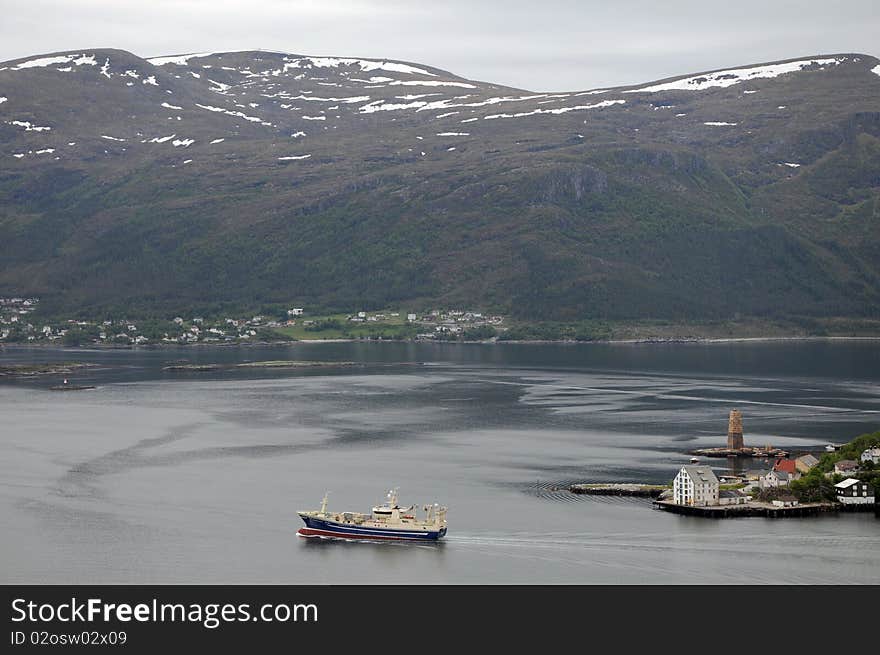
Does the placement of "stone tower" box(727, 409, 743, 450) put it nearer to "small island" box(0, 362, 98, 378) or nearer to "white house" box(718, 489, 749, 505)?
"white house" box(718, 489, 749, 505)

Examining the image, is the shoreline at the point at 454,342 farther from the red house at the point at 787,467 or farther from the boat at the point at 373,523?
the boat at the point at 373,523

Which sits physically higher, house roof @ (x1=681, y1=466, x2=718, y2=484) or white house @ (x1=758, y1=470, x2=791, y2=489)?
house roof @ (x1=681, y1=466, x2=718, y2=484)

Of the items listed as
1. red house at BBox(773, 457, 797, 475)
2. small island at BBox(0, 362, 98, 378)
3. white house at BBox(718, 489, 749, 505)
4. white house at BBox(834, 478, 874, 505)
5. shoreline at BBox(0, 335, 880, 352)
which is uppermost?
red house at BBox(773, 457, 797, 475)

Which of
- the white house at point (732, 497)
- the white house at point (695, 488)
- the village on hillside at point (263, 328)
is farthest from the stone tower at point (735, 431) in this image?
the village on hillside at point (263, 328)

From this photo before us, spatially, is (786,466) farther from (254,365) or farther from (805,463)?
(254,365)

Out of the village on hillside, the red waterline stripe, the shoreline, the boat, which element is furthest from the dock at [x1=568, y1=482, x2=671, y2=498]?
the village on hillside

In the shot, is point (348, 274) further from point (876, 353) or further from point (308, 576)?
point (308, 576)

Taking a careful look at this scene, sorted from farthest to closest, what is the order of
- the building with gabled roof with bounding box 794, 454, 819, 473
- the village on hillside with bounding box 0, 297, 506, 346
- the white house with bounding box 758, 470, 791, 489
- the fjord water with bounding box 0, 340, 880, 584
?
1. the village on hillside with bounding box 0, 297, 506, 346
2. the building with gabled roof with bounding box 794, 454, 819, 473
3. the white house with bounding box 758, 470, 791, 489
4. the fjord water with bounding box 0, 340, 880, 584
